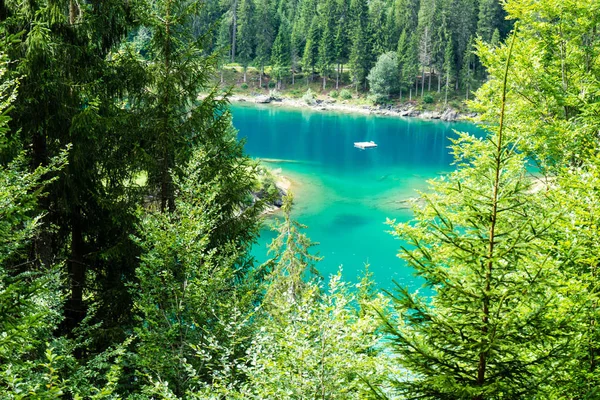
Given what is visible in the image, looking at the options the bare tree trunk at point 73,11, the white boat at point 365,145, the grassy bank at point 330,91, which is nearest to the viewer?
the bare tree trunk at point 73,11

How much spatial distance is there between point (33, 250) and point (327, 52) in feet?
279

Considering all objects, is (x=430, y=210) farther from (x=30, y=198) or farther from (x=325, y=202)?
(x=325, y=202)

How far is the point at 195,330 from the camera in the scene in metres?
9.49

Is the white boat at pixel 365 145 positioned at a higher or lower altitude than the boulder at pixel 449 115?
lower

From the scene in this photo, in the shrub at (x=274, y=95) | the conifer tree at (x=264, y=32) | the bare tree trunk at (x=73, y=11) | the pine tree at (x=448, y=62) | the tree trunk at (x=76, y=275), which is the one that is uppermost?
the conifer tree at (x=264, y=32)

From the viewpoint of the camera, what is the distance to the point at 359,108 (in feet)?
290

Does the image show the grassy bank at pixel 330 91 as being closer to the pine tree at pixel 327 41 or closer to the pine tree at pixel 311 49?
the pine tree at pixel 311 49

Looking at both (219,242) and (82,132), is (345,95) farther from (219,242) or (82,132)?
(82,132)

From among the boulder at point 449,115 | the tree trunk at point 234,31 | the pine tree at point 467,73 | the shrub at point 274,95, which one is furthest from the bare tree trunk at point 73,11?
the tree trunk at point 234,31

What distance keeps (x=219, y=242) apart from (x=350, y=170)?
4213cm

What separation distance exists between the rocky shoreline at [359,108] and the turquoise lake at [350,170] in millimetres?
2970

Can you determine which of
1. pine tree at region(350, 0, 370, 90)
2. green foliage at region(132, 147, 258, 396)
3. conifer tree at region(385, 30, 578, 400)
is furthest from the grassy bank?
conifer tree at region(385, 30, 578, 400)

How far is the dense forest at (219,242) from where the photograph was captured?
553cm

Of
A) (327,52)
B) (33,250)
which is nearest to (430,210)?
(33,250)
